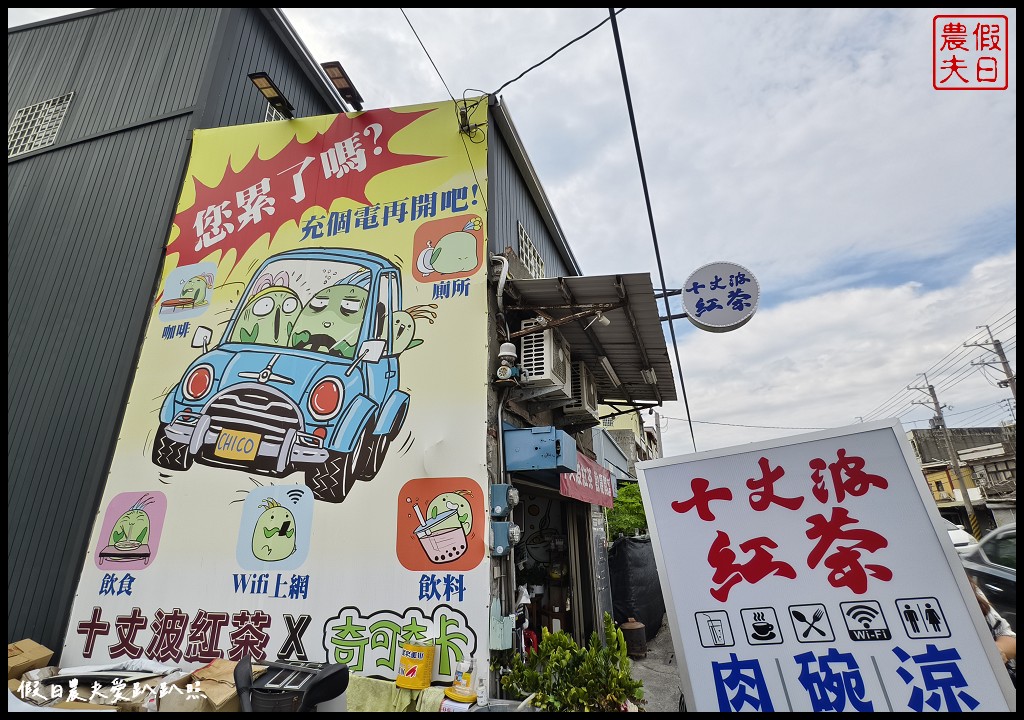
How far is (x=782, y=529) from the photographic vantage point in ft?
10.2

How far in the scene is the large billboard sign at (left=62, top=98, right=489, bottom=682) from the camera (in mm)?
5566

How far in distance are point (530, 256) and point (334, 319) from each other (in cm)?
402

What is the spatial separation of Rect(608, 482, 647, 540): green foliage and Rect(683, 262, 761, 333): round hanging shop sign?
881 centimetres

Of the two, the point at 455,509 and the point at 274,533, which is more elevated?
the point at 455,509

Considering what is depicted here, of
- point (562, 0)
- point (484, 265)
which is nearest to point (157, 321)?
point (484, 265)

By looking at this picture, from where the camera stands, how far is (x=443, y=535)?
553cm

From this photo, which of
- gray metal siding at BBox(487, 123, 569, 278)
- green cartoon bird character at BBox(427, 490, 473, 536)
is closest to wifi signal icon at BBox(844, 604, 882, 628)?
green cartoon bird character at BBox(427, 490, 473, 536)

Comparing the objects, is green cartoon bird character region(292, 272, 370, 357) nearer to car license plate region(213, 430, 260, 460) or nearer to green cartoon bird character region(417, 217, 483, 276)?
green cartoon bird character region(417, 217, 483, 276)

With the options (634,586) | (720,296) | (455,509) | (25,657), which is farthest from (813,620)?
(25,657)

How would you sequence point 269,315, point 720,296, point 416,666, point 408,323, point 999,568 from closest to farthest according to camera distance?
point 416,666
point 720,296
point 999,568
point 408,323
point 269,315

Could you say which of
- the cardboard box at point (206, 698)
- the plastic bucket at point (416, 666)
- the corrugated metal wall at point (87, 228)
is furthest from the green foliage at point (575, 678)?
the corrugated metal wall at point (87, 228)

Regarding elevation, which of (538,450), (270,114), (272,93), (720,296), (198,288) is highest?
(270,114)

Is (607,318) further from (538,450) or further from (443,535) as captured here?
(443,535)

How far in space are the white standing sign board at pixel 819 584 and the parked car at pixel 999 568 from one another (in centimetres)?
494
